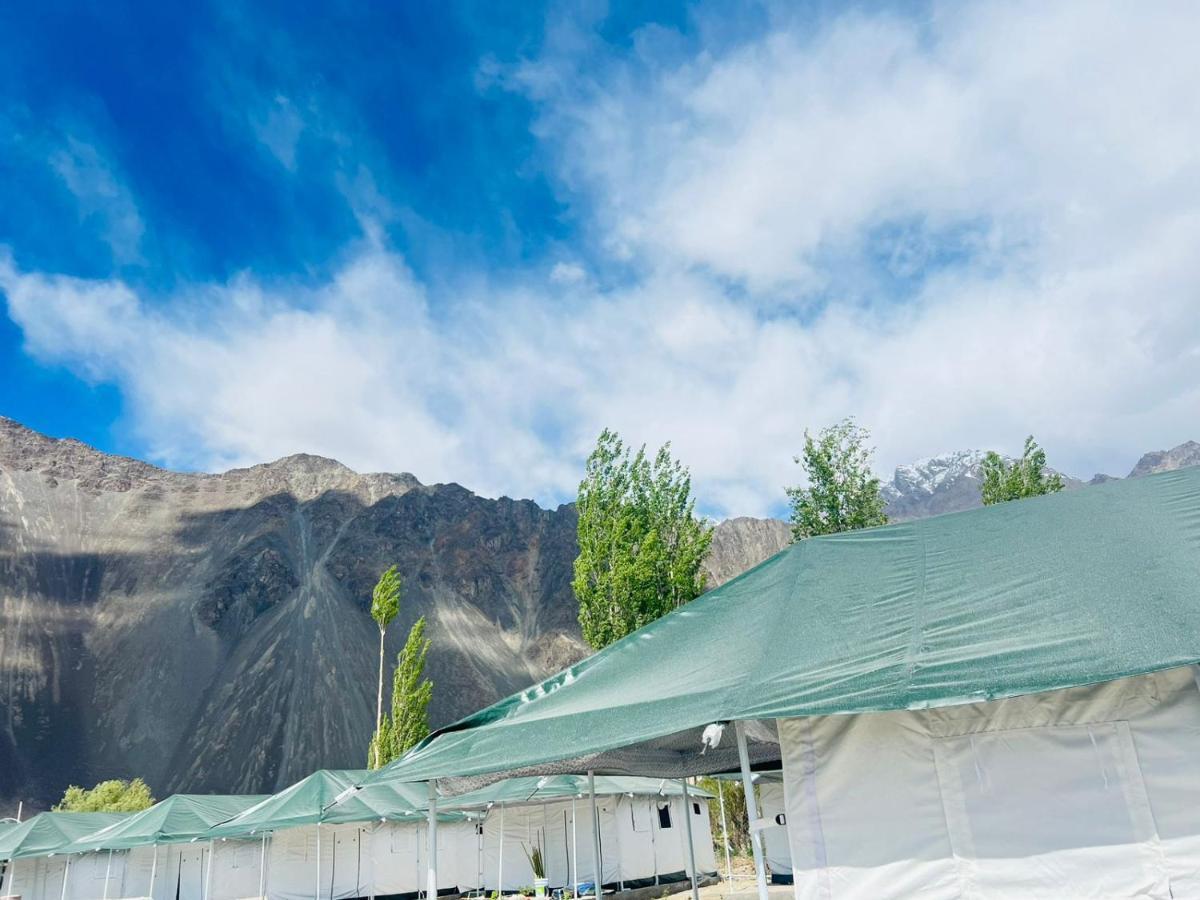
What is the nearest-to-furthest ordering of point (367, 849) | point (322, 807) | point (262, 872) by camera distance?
point (322, 807) → point (262, 872) → point (367, 849)

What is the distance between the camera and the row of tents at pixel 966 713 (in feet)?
16.1

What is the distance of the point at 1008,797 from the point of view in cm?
531

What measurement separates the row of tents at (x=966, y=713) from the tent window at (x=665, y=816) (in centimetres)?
1973

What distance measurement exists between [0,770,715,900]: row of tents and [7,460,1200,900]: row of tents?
1631 centimetres

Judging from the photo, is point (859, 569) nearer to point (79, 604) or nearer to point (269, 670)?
point (269, 670)

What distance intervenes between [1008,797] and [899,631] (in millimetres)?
1169

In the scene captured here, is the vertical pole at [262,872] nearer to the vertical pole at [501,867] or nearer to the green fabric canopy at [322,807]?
the green fabric canopy at [322,807]

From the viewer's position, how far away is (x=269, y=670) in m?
67.2

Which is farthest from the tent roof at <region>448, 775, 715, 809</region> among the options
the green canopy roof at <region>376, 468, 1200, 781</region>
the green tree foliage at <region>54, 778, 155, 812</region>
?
the green tree foliage at <region>54, 778, 155, 812</region>

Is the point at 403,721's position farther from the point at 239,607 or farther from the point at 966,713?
the point at 239,607

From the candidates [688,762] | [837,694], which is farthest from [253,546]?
[837,694]

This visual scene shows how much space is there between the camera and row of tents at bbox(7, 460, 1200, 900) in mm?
4914

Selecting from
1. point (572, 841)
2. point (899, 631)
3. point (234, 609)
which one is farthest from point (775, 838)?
point (234, 609)

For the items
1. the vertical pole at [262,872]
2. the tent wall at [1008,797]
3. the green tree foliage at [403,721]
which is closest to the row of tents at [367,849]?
the vertical pole at [262,872]
